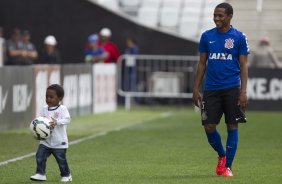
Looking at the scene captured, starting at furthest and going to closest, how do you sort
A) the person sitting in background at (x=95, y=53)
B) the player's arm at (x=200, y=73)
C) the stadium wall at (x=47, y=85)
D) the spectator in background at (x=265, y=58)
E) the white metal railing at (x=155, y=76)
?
the white metal railing at (x=155, y=76) → the spectator in background at (x=265, y=58) → the person sitting in background at (x=95, y=53) → the stadium wall at (x=47, y=85) → the player's arm at (x=200, y=73)

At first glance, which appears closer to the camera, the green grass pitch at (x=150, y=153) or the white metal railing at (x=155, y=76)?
the green grass pitch at (x=150, y=153)

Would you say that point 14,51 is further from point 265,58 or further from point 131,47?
point 265,58

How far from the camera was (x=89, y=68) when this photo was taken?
2570 centimetres

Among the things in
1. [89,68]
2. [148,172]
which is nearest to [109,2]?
[89,68]

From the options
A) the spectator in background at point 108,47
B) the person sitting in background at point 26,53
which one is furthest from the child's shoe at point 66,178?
the spectator in background at point 108,47

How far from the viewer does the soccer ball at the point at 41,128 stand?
1079 centimetres

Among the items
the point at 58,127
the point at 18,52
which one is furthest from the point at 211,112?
the point at 18,52

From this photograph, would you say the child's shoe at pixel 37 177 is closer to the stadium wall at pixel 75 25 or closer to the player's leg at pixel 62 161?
the player's leg at pixel 62 161

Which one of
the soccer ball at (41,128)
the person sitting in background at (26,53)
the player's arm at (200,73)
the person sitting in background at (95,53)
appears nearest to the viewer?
the soccer ball at (41,128)

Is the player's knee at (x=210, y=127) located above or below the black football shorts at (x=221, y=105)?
below

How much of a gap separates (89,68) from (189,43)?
6295mm

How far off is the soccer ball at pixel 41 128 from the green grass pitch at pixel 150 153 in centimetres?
53

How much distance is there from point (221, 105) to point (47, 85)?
1051cm

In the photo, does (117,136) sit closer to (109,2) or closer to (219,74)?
(219,74)
